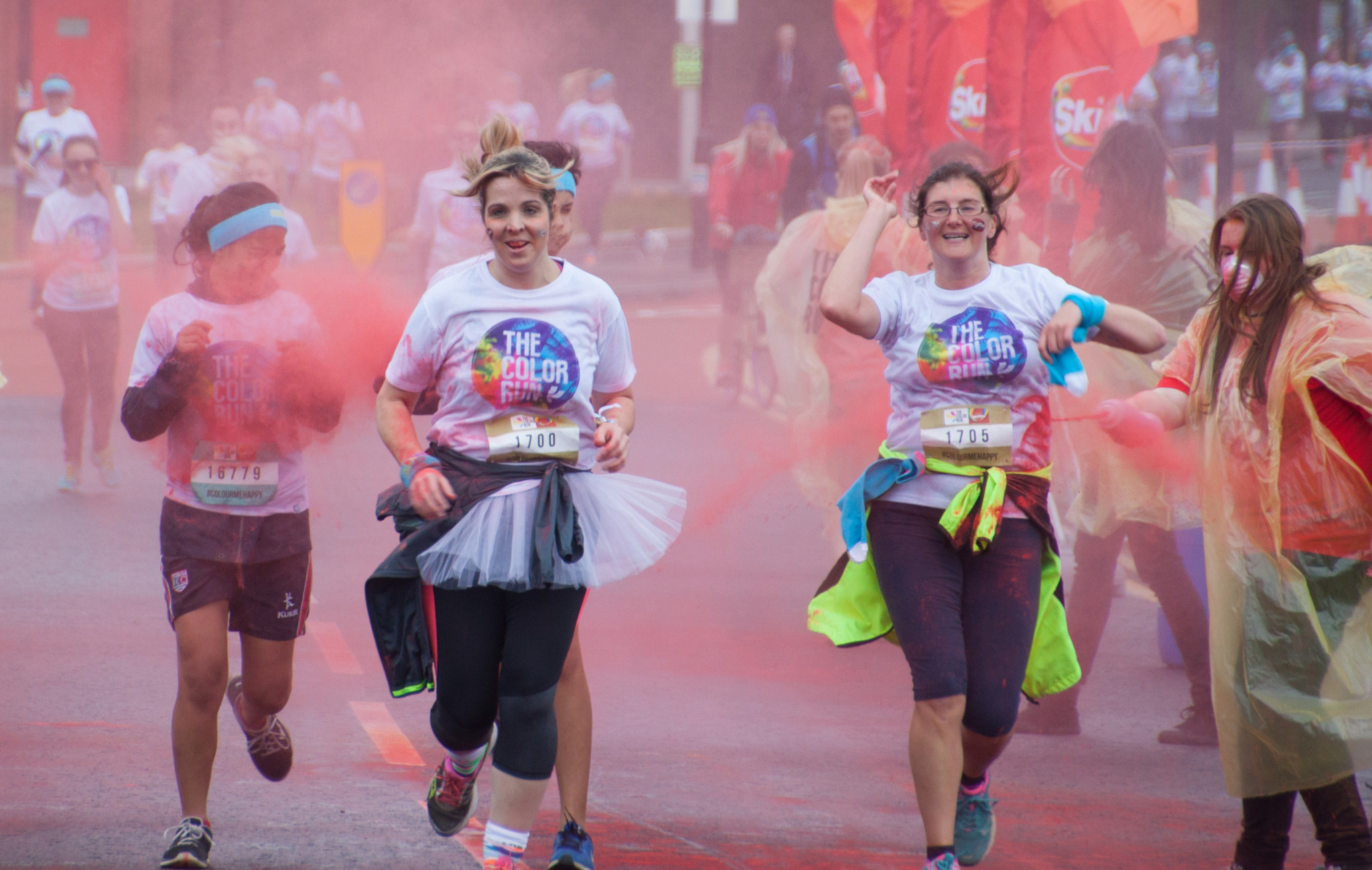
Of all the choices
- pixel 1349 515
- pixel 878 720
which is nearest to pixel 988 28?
pixel 878 720

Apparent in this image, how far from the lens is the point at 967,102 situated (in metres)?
7.76

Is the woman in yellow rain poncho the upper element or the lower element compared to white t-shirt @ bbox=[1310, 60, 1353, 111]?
lower

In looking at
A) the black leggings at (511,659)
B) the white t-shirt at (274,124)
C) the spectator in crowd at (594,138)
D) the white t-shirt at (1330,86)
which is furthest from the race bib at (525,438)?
the white t-shirt at (1330,86)

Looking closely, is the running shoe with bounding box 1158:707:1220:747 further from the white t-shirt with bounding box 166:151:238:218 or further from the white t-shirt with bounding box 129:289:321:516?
the white t-shirt with bounding box 166:151:238:218

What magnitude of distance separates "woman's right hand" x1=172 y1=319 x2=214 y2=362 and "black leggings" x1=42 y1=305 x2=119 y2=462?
15.5 ft

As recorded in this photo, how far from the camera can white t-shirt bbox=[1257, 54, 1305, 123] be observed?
20562 millimetres

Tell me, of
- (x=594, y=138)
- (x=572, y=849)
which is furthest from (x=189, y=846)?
(x=594, y=138)

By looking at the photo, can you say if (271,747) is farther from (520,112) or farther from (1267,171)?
(1267,171)

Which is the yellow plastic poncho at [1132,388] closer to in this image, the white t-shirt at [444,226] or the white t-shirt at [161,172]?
the white t-shirt at [444,226]

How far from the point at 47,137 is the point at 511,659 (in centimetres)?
1057

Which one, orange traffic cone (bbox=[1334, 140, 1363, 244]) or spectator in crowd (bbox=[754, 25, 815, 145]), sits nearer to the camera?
orange traffic cone (bbox=[1334, 140, 1363, 244])

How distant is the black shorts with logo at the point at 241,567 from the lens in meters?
3.77

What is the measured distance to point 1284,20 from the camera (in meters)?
24.5

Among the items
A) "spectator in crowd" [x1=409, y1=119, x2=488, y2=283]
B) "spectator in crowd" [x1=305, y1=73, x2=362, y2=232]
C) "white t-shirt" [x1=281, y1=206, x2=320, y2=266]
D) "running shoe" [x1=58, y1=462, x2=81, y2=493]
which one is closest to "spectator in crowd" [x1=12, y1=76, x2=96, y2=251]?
"spectator in crowd" [x1=305, y1=73, x2=362, y2=232]
